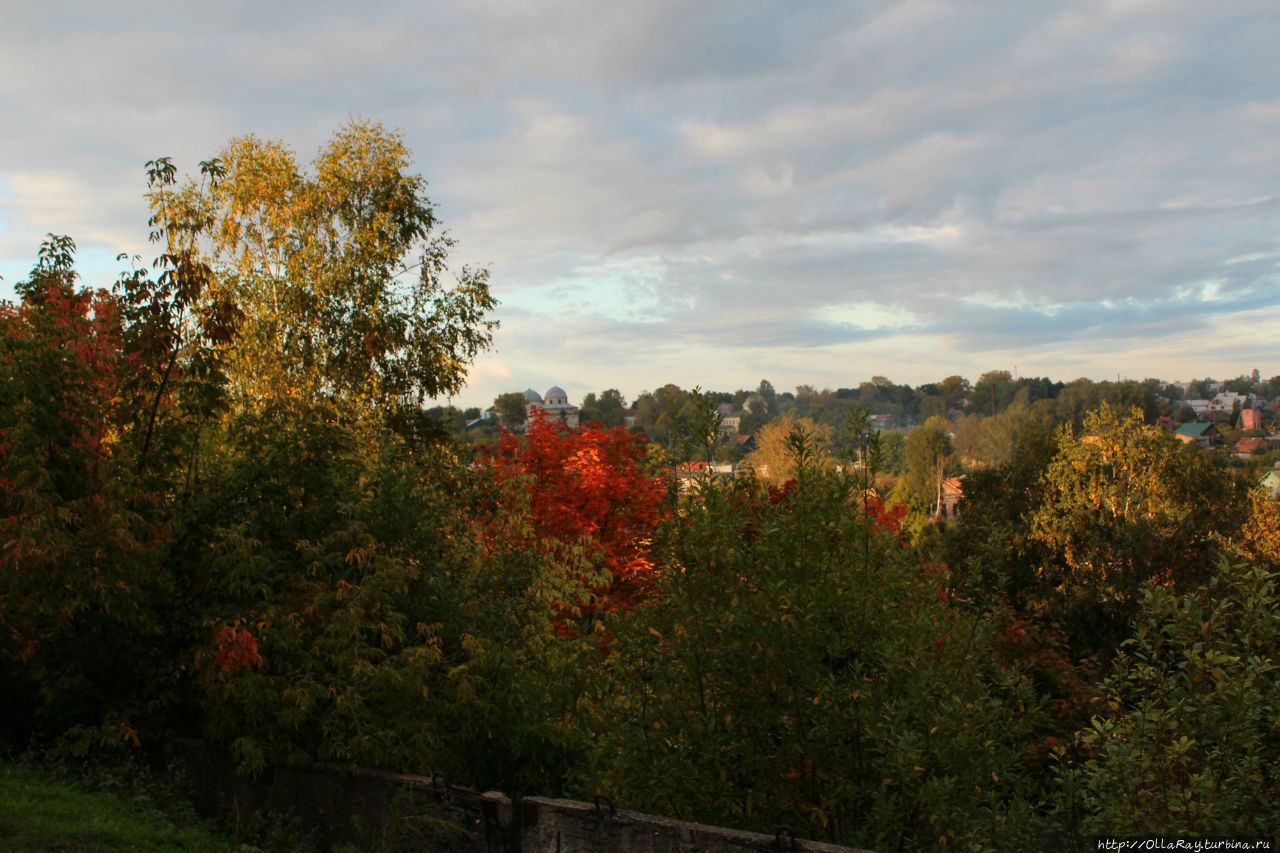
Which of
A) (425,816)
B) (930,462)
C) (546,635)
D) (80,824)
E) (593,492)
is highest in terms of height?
(593,492)

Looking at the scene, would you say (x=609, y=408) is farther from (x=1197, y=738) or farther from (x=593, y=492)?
(x=1197, y=738)

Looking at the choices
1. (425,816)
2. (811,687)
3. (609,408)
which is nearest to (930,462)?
(609,408)

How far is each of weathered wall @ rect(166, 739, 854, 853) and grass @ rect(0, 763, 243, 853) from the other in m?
0.78

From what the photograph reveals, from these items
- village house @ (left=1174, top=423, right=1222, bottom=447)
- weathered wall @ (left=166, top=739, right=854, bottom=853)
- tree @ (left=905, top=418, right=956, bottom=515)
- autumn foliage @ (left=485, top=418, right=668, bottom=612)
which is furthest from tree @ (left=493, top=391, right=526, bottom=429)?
weathered wall @ (left=166, top=739, right=854, bottom=853)

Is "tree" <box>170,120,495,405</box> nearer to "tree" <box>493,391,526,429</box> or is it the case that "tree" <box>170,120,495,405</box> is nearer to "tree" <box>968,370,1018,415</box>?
"tree" <box>493,391,526,429</box>

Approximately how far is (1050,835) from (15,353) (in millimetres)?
9927

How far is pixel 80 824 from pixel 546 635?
4464 millimetres

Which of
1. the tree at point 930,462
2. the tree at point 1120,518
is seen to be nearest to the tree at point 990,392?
the tree at point 930,462

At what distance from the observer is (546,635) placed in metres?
9.78

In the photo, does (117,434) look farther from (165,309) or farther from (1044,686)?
(1044,686)

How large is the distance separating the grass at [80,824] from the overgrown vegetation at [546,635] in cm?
80

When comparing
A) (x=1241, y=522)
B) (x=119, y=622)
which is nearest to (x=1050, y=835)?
(x=119, y=622)

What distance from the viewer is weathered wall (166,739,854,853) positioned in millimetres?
5824

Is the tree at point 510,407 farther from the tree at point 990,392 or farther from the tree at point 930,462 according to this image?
the tree at point 990,392
